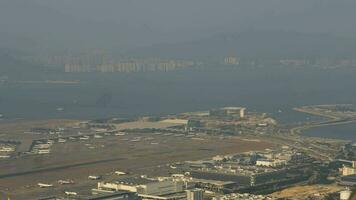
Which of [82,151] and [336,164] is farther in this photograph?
[82,151]

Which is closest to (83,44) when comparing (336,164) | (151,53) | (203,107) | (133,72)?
(151,53)

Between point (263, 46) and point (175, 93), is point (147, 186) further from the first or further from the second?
point (263, 46)

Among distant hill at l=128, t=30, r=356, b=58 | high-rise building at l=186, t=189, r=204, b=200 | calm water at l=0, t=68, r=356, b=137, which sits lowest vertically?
high-rise building at l=186, t=189, r=204, b=200

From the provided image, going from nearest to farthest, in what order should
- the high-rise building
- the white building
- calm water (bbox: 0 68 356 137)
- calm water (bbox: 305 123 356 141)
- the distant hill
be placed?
the high-rise building, the white building, calm water (bbox: 305 123 356 141), calm water (bbox: 0 68 356 137), the distant hill

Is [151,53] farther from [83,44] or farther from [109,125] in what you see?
[109,125]

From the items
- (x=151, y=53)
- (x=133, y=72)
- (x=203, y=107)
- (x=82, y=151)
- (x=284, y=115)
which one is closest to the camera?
(x=82, y=151)

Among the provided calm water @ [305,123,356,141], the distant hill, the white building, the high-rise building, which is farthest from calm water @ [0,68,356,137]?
the high-rise building

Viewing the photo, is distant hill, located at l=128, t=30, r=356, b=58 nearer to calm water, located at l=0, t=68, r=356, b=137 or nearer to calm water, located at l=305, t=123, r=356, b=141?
calm water, located at l=0, t=68, r=356, b=137

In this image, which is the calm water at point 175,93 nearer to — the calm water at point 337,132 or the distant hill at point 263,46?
the calm water at point 337,132

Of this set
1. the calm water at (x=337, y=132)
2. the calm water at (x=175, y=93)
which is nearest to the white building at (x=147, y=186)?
the calm water at (x=337, y=132)
